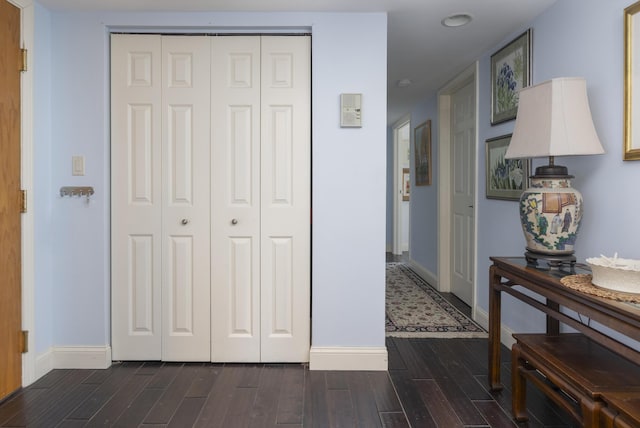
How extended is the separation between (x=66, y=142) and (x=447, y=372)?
108 inches

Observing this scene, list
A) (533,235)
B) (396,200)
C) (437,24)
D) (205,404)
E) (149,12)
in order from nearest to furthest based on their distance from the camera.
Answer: (533,235) → (205,404) → (149,12) → (437,24) → (396,200)

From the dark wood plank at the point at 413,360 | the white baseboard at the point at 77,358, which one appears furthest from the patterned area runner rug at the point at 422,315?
the white baseboard at the point at 77,358

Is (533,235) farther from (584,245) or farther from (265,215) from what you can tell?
(265,215)

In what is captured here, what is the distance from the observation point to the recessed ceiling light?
2.37 metres

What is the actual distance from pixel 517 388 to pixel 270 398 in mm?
1225

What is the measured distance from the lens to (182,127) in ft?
7.89

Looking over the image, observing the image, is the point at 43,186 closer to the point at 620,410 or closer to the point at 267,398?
the point at 267,398

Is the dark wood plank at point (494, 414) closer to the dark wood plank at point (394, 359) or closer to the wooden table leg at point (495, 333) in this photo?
the wooden table leg at point (495, 333)

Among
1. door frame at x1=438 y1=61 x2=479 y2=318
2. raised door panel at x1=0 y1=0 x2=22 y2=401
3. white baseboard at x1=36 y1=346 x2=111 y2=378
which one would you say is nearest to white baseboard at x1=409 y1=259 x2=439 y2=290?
door frame at x1=438 y1=61 x2=479 y2=318

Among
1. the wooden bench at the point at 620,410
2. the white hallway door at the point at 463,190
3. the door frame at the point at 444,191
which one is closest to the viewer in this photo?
the wooden bench at the point at 620,410

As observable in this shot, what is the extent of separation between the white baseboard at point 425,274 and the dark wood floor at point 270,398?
6.29ft

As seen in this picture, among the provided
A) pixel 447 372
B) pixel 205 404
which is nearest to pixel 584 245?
pixel 447 372

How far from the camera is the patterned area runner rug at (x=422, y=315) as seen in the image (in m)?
3.01

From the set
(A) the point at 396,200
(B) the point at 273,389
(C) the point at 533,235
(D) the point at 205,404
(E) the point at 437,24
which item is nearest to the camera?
(C) the point at 533,235
